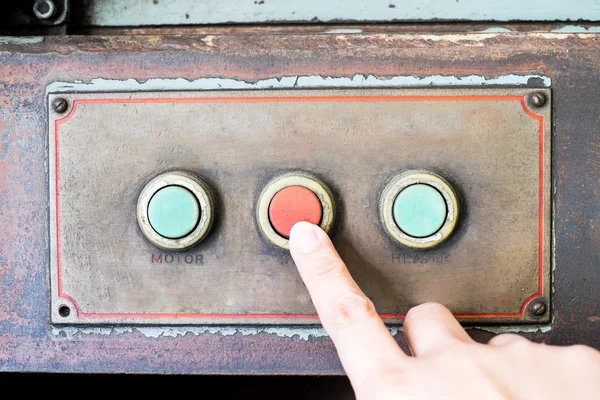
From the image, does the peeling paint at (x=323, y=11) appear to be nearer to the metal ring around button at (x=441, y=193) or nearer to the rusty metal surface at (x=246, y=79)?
the rusty metal surface at (x=246, y=79)

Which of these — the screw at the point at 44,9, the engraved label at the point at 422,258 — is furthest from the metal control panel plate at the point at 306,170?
the screw at the point at 44,9

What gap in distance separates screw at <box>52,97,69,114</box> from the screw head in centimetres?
66

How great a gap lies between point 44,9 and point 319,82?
0.44 meters

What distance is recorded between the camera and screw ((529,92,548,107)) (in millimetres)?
629

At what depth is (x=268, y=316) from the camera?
0.64 metres

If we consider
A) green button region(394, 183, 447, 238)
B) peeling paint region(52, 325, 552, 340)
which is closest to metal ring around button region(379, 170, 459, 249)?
green button region(394, 183, 447, 238)

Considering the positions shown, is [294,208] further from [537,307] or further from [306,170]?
[537,307]

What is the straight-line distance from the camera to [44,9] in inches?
29.0

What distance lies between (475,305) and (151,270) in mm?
423

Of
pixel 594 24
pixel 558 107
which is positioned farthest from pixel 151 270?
pixel 594 24

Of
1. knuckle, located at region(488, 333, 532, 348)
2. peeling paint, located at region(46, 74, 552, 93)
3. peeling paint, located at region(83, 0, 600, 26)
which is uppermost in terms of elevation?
peeling paint, located at region(83, 0, 600, 26)

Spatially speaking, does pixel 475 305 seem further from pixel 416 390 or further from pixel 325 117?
pixel 325 117

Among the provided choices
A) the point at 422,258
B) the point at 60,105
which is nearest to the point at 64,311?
the point at 60,105

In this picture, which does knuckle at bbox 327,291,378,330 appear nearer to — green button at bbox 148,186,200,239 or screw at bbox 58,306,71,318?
green button at bbox 148,186,200,239
